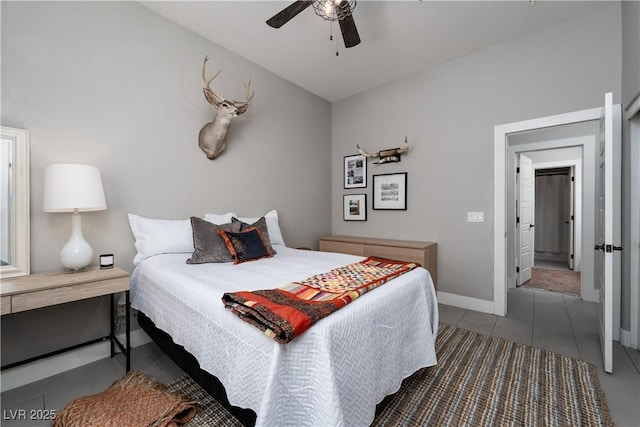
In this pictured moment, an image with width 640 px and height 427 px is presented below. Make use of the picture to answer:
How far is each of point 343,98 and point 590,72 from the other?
9.58 ft

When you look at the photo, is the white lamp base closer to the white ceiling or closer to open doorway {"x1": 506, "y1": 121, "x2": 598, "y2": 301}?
the white ceiling

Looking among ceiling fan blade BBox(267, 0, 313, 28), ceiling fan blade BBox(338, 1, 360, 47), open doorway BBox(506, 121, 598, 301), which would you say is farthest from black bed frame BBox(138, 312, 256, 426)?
open doorway BBox(506, 121, 598, 301)

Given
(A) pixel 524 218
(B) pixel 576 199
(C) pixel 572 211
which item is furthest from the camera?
(C) pixel 572 211

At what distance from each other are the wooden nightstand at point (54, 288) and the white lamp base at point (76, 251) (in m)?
0.07

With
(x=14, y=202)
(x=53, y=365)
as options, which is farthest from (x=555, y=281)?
(x=14, y=202)

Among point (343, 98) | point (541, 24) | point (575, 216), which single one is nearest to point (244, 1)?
point (343, 98)

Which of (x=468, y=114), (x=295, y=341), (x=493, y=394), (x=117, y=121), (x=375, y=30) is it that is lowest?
(x=493, y=394)

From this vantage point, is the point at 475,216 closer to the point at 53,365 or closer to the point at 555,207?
the point at 53,365

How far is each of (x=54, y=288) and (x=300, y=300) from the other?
1536 millimetres

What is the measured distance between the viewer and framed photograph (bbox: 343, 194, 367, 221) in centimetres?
421

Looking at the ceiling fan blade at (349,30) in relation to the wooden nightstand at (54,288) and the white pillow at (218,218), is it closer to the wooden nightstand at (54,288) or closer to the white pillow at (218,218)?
the white pillow at (218,218)

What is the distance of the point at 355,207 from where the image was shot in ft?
14.1

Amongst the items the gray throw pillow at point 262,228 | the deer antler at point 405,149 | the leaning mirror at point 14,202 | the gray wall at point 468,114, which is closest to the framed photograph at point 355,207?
the gray wall at point 468,114

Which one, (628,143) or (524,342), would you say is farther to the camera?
(524,342)
